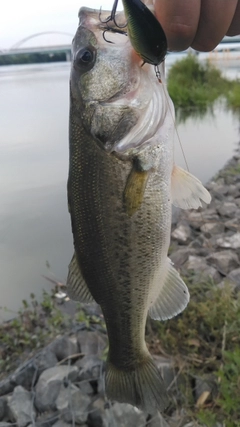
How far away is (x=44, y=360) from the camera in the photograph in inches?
135

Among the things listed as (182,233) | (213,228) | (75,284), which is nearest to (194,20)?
(75,284)

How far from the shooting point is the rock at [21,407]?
2.96 metres

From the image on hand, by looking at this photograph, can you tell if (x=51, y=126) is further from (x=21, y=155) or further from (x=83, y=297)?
(x=83, y=297)

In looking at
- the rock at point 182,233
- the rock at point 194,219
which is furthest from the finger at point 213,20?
the rock at point 194,219

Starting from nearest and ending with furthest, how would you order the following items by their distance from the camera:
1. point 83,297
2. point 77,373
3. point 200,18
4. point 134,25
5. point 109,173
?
point 134,25
point 200,18
point 109,173
point 83,297
point 77,373

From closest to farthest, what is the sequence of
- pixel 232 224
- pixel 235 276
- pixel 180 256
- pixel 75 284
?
pixel 75 284 < pixel 235 276 < pixel 180 256 < pixel 232 224

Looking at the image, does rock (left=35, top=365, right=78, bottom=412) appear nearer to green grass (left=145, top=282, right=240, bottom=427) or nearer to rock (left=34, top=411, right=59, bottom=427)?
rock (left=34, top=411, right=59, bottom=427)

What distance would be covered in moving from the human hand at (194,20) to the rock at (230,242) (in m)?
4.03

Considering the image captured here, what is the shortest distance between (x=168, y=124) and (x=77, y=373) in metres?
2.27

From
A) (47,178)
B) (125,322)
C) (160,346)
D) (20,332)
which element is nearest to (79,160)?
(125,322)

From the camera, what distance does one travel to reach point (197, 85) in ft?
67.4

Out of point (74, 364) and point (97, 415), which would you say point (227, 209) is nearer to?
point (74, 364)

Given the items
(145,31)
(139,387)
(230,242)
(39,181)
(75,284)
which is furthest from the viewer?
(39,181)

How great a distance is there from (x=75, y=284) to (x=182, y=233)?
406cm
